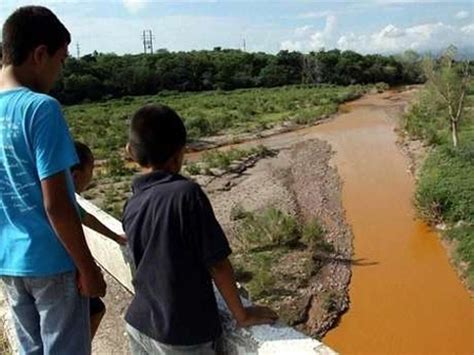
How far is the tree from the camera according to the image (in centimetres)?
2017

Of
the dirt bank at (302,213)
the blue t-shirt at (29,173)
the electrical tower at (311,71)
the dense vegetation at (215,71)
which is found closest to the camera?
the blue t-shirt at (29,173)

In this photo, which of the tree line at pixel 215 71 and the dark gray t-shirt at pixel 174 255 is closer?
the dark gray t-shirt at pixel 174 255

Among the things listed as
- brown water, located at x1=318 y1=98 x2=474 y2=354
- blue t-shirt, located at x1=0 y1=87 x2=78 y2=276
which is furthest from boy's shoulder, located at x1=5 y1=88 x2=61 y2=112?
brown water, located at x1=318 y1=98 x2=474 y2=354

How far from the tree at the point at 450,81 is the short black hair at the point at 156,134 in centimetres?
1906

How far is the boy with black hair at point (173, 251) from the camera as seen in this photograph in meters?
1.88

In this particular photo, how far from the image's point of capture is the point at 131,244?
81.7 inches

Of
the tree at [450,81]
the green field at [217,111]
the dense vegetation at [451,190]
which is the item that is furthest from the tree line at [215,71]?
the dense vegetation at [451,190]

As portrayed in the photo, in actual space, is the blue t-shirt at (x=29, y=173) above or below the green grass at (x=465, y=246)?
above

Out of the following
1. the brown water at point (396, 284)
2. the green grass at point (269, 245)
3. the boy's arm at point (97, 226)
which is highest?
the boy's arm at point (97, 226)

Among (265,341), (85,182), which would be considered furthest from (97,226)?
(265,341)

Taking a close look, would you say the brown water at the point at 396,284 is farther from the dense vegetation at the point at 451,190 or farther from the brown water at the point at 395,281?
the dense vegetation at the point at 451,190

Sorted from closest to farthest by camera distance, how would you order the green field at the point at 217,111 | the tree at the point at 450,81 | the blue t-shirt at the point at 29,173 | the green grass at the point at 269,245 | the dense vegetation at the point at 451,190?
the blue t-shirt at the point at 29,173 < the green grass at the point at 269,245 < the dense vegetation at the point at 451,190 < the tree at the point at 450,81 < the green field at the point at 217,111

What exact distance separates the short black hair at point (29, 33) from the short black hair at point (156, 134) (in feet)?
1.14

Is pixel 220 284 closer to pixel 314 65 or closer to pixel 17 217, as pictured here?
pixel 17 217
